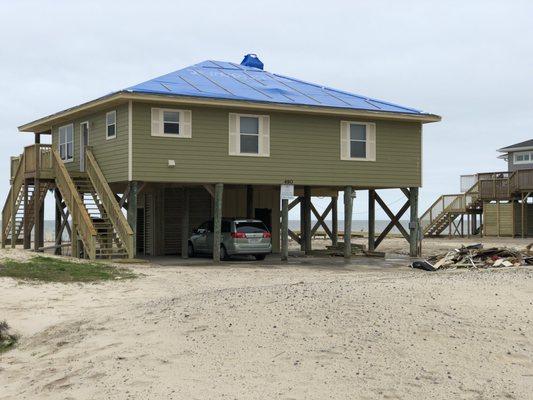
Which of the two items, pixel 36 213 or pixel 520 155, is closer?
pixel 36 213

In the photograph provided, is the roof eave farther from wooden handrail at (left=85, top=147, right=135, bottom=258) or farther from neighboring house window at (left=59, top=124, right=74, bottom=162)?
wooden handrail at (left=85, top=147, right=135, bottom=258)

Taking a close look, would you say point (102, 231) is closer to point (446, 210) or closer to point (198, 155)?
point (198, 155)

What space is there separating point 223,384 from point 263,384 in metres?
0.45

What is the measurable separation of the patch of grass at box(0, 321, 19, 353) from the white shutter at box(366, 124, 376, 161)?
A: 20036mm

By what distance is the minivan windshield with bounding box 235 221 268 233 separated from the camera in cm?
2742

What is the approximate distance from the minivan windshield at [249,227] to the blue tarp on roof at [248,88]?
4.38m

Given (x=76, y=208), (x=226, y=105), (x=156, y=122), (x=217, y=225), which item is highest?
(x=226, y=105)

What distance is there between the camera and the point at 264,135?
93.0 ft

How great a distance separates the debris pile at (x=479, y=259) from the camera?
22.8 metres

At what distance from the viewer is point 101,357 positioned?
9.97 metres

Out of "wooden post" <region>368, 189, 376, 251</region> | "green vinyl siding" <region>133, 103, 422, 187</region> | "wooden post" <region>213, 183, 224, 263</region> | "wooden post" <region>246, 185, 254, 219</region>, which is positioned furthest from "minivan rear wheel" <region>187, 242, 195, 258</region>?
"wooden post" <region>368, 189, 376, 251</region>

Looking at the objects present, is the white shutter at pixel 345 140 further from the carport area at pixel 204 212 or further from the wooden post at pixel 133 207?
the wooden post at pixel 133 207

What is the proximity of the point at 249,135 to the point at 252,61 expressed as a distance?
9211 mm

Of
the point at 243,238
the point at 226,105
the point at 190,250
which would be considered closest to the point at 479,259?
the point at 243,238
